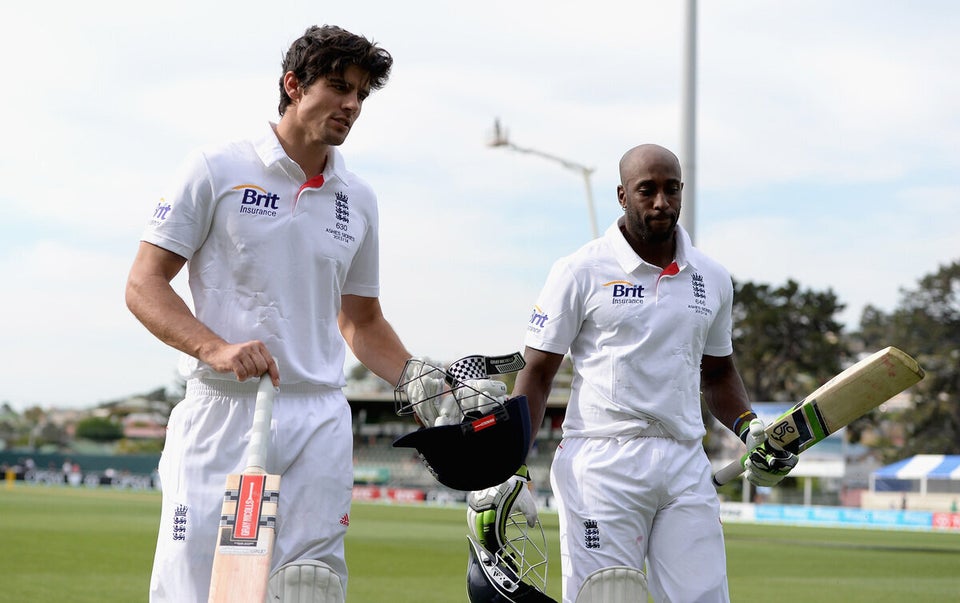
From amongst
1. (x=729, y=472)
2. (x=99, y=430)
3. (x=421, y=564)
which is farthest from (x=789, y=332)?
(x=99, y=430)

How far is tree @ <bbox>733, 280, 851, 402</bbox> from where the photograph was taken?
57.9 m

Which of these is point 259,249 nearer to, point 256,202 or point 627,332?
point 256,202

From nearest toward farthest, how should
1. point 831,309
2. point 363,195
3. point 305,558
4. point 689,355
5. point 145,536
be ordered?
point 305,558 < point 363,195 < point 689,355 < point 145,536 < point 831,309

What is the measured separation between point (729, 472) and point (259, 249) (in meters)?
2.36

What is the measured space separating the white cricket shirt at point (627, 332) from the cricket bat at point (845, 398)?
339 mm

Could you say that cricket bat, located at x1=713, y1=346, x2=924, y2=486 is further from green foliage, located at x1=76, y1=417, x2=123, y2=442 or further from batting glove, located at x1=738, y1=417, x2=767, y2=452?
green foliage, located at x1=76, y1=417, x2=123, y2=442

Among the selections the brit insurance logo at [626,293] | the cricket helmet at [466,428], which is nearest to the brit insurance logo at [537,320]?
the brit insurance logo at [626,293]

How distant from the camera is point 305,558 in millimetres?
3404

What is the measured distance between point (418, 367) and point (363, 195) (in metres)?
0.56

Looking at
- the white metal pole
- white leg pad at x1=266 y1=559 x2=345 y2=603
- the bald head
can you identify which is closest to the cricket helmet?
white leg pad at x1=266 y1=559 x2=345 y2=603

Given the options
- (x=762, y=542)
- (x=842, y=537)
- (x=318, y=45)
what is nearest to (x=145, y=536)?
(x=762, y=542)

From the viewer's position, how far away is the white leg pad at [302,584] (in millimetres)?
3352

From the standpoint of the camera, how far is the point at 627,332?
186 inches

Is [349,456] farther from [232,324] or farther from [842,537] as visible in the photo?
[842,537]
